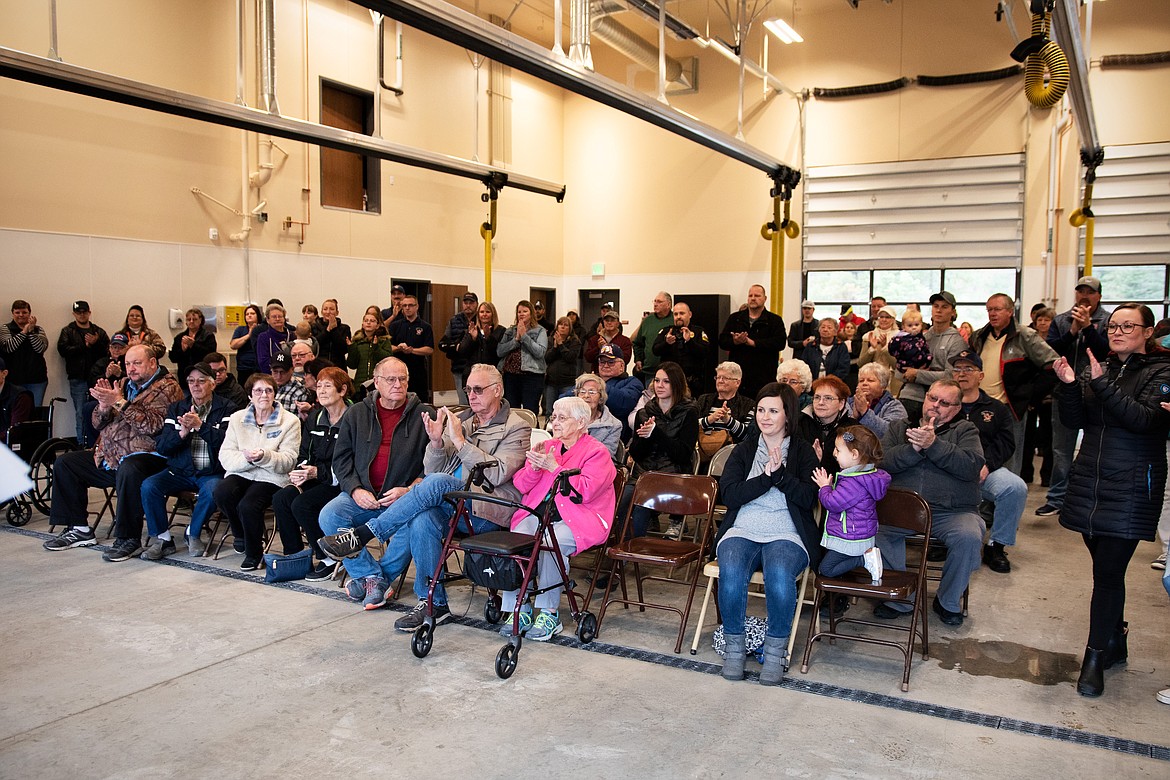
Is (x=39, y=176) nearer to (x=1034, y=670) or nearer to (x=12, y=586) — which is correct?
(x=12, y=586)

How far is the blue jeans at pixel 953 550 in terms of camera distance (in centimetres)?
423

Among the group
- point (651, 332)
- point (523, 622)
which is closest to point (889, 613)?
point (523, 622)

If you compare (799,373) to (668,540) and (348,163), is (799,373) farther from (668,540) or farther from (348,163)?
(348,163)

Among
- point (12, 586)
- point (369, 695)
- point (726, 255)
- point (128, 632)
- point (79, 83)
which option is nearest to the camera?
point (369, 695)

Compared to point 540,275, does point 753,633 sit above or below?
below

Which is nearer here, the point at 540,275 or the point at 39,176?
the point at 39,176

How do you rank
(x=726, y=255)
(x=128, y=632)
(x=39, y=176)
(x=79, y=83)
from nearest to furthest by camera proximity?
(x=128, y=632) → (x=79, y=83) → (x=39, y=176) → (x=726, y=255)

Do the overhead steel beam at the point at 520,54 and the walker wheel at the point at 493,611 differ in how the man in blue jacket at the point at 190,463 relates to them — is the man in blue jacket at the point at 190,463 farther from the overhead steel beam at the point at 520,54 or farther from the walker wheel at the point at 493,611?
the overhead steel beam at the point at 520,54

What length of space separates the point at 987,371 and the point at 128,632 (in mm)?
5904

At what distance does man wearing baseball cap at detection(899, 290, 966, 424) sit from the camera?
655 centimetres

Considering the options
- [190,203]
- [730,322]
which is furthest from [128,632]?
[190,203]

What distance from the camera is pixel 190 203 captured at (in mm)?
10094

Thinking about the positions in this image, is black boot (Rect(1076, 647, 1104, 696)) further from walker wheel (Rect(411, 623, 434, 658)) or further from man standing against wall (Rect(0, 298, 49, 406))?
man standing against wall (Rect(0, 298, 49, 406))

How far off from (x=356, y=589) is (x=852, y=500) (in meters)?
2.54
